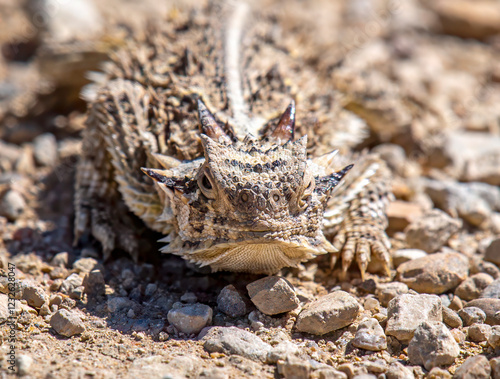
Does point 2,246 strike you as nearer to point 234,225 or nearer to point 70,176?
point 70,176

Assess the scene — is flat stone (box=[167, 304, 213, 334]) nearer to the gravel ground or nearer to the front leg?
the gravel ground

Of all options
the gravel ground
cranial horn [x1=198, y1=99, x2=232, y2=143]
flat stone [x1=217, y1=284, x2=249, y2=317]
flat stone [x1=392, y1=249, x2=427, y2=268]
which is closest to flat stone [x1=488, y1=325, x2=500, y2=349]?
the gravel ground

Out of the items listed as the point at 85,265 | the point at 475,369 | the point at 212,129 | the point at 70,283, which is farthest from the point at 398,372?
the point at 85,265

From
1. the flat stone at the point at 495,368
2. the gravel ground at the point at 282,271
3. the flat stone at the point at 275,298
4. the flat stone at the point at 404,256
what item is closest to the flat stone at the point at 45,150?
the gravel ground at the point at 282,271

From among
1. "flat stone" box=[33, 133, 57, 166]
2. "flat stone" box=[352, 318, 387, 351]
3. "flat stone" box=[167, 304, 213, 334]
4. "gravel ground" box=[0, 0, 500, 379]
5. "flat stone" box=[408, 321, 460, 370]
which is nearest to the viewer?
"flat stone" box=[408, 321, 460, 370]

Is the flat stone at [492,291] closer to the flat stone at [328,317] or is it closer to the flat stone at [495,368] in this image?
the flat stone at [495,368]

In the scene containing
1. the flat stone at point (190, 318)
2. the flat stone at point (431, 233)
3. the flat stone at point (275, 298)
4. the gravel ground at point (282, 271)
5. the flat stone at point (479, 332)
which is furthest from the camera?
the flat stone at point (431, 233)
